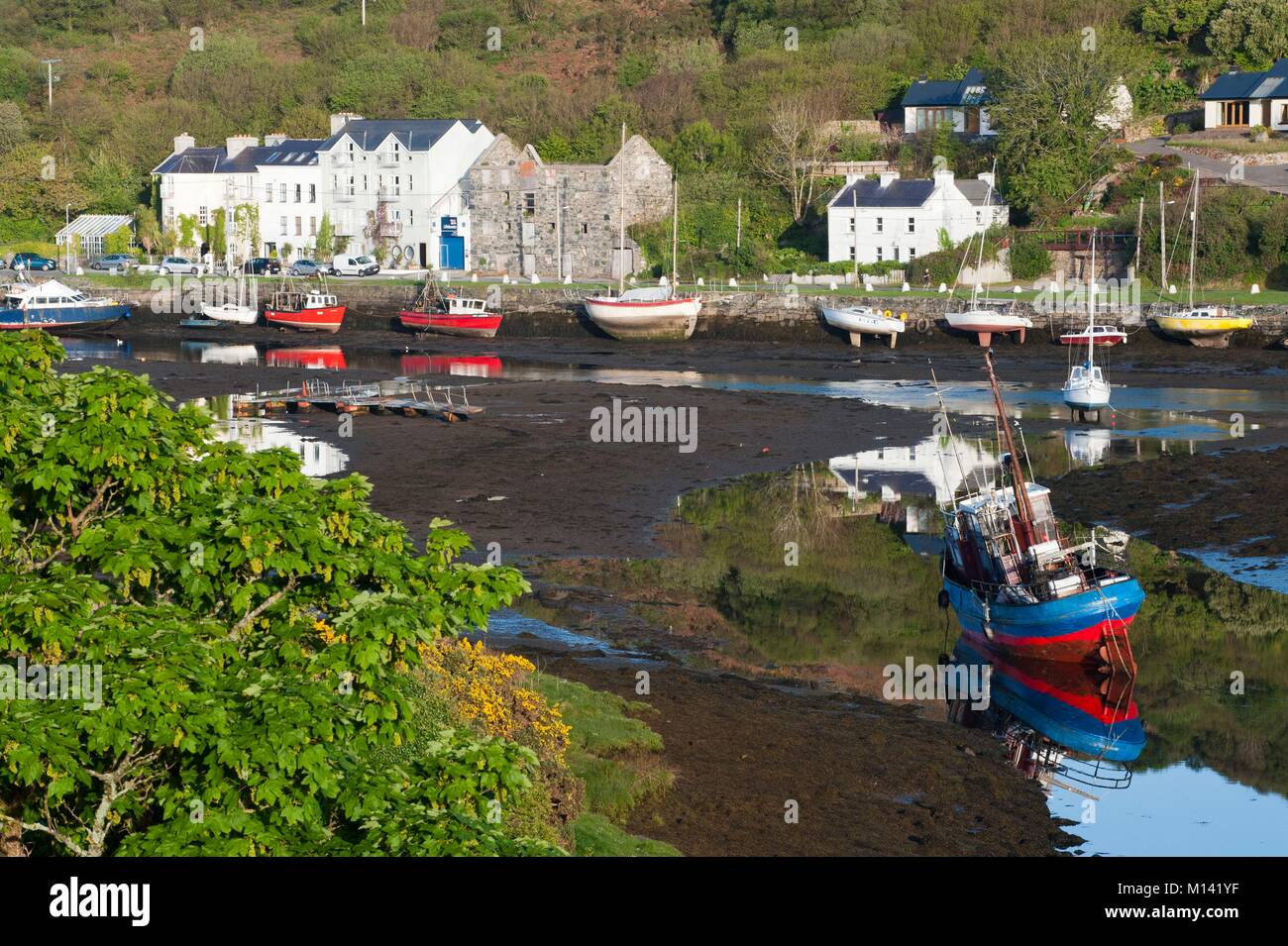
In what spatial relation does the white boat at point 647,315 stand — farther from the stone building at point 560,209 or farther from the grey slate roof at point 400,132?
the grey slate roof at point 400,132

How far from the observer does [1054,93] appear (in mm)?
79750

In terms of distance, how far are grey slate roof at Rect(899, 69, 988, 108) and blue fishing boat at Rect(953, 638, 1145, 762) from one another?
65.1m

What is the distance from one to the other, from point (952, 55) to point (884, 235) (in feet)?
84.7

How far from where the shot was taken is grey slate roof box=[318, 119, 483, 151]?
89.4 metres

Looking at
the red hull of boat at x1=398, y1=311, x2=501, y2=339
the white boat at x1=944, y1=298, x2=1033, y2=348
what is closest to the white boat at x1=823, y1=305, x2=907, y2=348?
the white boat at x1=944, y1=298, x2=1033, y2=348

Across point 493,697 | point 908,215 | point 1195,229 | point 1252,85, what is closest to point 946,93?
point 908,215

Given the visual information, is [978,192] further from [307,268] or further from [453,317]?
[307,268]

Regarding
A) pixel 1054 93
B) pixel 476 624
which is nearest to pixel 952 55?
pixel 1054 93

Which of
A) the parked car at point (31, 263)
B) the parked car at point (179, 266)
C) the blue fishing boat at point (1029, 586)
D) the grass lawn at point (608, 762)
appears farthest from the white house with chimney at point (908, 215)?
the grass lawn at point (608, 762)

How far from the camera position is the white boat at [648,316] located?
Result: 71.1m

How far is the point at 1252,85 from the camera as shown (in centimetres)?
8431

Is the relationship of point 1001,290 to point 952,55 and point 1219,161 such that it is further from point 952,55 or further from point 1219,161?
point 952,55

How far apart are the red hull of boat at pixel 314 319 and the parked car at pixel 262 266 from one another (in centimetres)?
1197

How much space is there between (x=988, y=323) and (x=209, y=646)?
56.5 m
